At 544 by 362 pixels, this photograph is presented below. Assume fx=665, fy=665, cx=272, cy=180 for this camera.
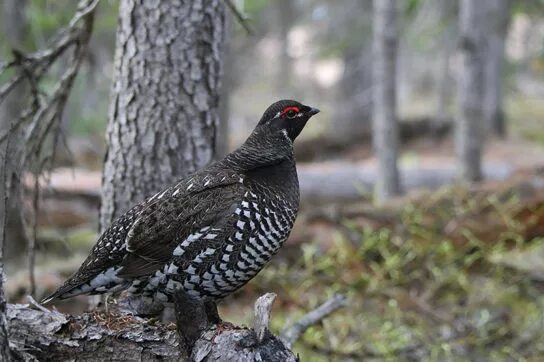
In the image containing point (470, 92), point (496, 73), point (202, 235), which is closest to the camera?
point (202, 235)

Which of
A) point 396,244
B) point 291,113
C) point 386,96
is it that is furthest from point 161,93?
point 386,96

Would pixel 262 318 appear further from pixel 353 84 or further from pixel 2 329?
pixel 353 84

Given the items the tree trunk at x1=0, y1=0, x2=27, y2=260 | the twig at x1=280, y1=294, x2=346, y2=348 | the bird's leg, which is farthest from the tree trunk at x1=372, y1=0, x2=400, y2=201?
the bird's leg

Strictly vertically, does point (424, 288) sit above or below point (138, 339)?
below

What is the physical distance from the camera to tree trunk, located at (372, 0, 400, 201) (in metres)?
9.73

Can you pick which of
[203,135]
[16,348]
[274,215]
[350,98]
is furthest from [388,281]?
[350,98]

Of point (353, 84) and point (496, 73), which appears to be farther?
point (353, 84)

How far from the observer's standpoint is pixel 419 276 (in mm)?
7613

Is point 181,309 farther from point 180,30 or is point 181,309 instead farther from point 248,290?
point 248,290

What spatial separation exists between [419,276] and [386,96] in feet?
11.6

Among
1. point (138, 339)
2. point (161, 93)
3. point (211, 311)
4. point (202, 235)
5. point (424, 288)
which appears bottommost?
point (424, 288)

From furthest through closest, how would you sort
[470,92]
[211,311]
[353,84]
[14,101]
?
[353,84] < [470,92] < [14,101] < [211,311]

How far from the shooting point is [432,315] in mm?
6957

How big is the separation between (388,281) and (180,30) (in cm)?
417
